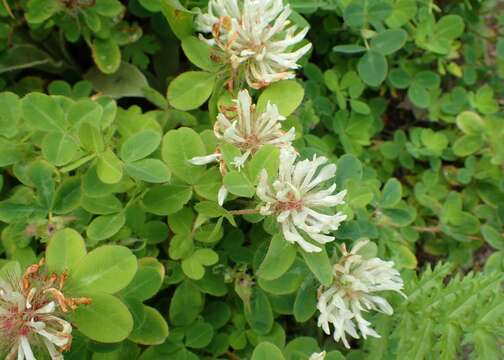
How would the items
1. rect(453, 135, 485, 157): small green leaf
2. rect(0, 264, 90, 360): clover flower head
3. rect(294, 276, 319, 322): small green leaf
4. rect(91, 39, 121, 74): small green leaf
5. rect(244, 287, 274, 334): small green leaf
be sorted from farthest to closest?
rect(453, 135, 485, 157): small green leaf, rect(91, 39, 121, 74): small green leaf, rect(244, 287, 274, 334): small green leaf, rect(294, 276, 319, 322): small green leaf, rect(0, 264, 90, 360): clover flower head

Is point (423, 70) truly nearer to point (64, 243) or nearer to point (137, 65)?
point (137, 65)

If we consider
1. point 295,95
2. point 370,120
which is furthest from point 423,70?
point 295,95

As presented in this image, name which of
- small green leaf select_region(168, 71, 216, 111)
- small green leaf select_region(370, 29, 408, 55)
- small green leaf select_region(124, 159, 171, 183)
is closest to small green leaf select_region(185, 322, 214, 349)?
small green leaf select_region(124, 159, 171, 183)

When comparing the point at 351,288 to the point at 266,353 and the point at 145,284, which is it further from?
the point at 145,284

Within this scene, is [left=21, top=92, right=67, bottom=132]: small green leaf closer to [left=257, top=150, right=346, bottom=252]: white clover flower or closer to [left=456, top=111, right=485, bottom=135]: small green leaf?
[left=257, top=150, right=346, bottom=252]: white clover flower

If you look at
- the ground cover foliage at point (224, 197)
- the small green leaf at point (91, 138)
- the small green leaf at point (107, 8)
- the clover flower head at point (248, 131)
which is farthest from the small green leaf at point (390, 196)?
the small green leaf at point (107, 8)

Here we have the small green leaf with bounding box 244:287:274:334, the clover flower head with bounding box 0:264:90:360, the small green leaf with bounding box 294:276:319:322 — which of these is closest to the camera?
the clover flower head with bounding box 0:264:90:360

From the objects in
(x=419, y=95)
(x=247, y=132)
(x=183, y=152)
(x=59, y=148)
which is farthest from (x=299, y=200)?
(x=419, y=95)
